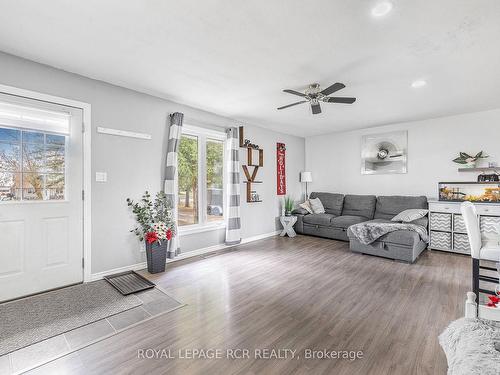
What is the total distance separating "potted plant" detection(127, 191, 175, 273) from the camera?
334cm

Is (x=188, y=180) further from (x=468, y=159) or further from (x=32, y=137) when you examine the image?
(x=468, y=159)

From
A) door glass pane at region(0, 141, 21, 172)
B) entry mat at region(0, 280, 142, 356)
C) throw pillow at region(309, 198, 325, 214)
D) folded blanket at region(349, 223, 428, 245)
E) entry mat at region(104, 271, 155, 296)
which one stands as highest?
door glass pane at region(0, 141, 21, 172)

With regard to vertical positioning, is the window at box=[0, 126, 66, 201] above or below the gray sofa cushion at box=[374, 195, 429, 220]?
above

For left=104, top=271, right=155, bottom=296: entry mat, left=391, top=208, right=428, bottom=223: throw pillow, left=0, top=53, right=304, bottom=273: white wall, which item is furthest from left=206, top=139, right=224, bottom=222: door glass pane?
left=391, top=208, right=428, bottom=223: throw pillow

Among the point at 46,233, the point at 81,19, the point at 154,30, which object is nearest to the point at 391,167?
the point at 154,30

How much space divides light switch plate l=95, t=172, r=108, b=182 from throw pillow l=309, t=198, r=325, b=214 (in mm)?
4407

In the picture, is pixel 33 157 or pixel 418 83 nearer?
pixel 33 157

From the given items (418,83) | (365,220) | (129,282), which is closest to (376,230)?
(365,220)

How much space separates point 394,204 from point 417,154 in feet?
3.74

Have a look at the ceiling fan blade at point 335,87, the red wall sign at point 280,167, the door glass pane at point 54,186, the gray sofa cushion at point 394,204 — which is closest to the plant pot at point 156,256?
the door glass pane at point 54,186

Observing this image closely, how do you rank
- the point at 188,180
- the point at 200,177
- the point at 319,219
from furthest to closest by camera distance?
the point at 319,219, the point at 200,177, the point at 188,180

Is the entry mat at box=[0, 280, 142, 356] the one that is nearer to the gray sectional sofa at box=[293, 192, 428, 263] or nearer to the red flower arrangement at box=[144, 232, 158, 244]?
the red flower arrangement at box=[144, 232, 158, 244]

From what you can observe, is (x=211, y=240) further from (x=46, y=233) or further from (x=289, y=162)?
(x=289, y=162)

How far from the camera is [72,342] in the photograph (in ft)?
6.23
